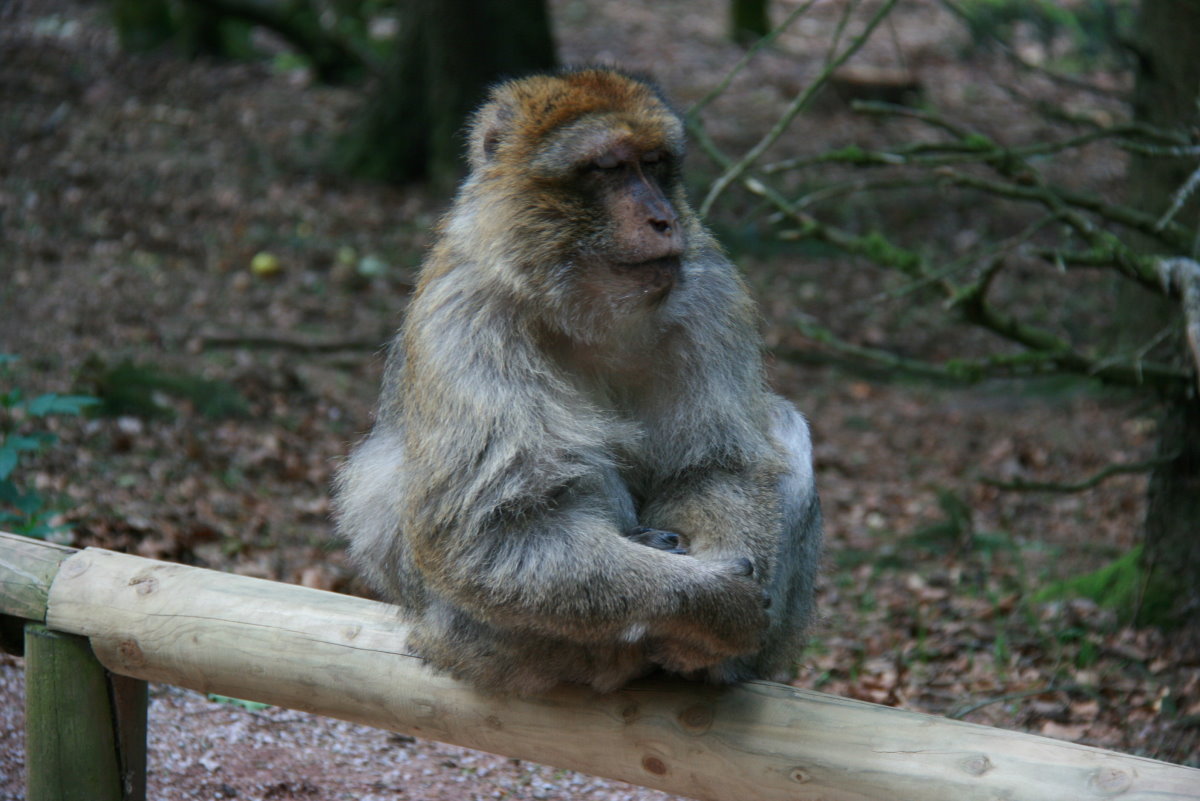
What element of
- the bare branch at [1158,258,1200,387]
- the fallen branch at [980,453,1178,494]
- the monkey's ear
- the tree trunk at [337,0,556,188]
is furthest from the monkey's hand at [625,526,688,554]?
the tree trunk at [337,0,556,188]

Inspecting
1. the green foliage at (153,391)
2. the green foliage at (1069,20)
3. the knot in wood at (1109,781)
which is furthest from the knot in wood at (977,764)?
the green foliage at (1069,20)

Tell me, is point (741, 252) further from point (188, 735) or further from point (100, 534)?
point (188, 735)

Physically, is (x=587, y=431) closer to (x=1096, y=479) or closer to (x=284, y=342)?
(x=1096, y=479)

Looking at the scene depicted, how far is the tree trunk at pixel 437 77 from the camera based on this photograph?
10953 mm

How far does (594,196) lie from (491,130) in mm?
455

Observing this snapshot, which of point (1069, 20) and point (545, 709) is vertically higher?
point (1069, 20)

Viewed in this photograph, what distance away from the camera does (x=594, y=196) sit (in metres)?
3.38

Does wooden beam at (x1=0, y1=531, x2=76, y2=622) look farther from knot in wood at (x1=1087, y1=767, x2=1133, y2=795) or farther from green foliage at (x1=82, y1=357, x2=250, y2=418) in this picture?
green foliage at (x1=82, y1=357, x2=250, y2=418)

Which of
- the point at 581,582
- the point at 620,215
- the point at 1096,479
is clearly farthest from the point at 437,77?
the point at 581,582

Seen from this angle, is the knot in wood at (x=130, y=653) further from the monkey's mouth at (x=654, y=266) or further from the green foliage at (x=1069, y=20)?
the green foliage at (x=1069, y=20)

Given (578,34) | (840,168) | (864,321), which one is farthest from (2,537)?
(578,34)

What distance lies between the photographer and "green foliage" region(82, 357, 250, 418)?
7277 millimetres

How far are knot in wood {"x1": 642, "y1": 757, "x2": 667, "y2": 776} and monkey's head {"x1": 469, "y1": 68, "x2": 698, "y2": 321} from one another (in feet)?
4.06

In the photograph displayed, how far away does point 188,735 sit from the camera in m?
4.66
